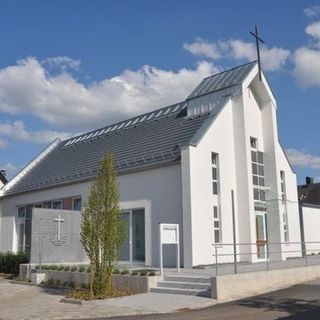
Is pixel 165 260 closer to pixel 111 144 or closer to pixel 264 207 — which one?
pixel 264 207

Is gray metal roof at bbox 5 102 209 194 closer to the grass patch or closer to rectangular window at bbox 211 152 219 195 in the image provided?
rectangular window at bbox 211 152 219 195

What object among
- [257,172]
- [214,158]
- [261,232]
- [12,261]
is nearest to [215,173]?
[214,158]

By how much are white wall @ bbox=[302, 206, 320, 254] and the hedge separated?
16820mm

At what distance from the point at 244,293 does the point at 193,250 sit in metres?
4.87

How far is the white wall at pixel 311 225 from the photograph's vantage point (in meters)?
31.5

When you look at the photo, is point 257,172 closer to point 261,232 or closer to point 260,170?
point 260,170

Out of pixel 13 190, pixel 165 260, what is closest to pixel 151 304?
pixel 165 260

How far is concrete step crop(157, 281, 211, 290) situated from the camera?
15.8m

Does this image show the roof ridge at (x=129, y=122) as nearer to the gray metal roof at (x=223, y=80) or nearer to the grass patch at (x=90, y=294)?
the gray metal roof at (x=223, y=80)

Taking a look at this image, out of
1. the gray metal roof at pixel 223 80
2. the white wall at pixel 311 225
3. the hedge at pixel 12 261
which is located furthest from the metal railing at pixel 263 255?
the hedge at pixel 12 261

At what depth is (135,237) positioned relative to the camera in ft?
77.7

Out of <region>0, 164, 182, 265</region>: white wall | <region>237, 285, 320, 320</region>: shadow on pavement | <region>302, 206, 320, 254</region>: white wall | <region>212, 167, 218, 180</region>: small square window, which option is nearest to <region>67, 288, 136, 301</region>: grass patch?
<region>237, 285, 320, 320</region>: shadow on pavement

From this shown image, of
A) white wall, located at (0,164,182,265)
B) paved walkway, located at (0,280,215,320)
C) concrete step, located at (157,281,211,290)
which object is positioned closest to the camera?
paved walkway, located at (0,280,215,320)

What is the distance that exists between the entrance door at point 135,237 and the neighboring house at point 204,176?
0.05 m
